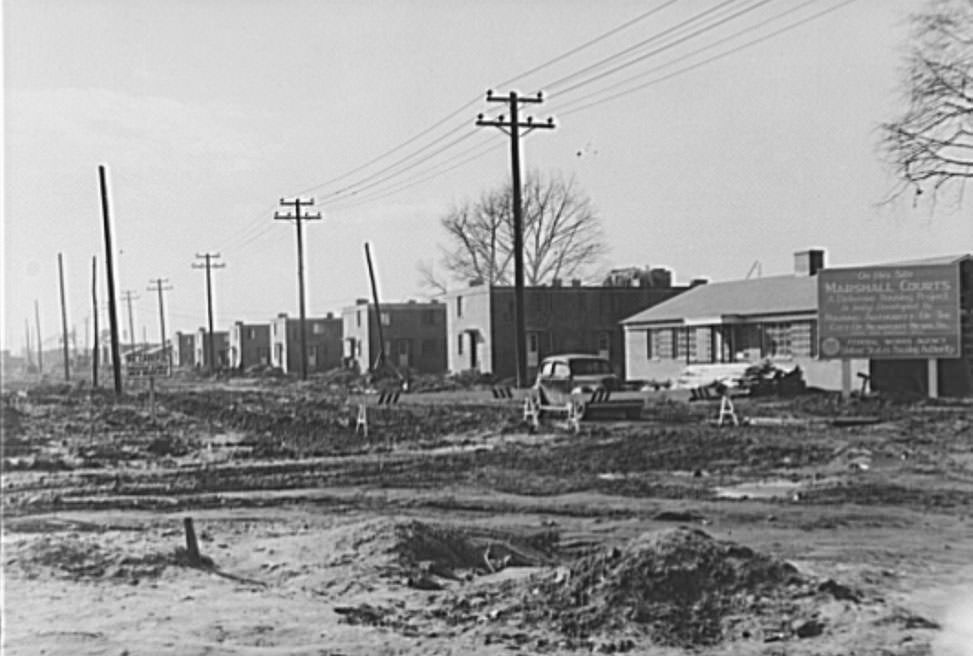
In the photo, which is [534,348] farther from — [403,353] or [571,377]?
[571,377]

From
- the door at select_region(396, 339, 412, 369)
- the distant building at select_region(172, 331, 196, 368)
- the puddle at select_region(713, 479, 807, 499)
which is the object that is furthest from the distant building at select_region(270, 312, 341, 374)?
the puddle at select_region(713, 479, 807, 499)

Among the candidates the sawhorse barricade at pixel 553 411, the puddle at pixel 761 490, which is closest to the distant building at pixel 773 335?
the sawhorse barricade at pixel 553 411

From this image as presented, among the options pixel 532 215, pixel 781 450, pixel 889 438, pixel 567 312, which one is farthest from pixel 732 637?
pixel 567 312

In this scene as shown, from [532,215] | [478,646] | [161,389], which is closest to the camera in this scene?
[478,646]

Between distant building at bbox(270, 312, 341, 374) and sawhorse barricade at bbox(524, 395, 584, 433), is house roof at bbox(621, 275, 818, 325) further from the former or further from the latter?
distant building at bbox(270, 312, 341, 374)

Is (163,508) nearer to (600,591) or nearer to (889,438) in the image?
(600,591)

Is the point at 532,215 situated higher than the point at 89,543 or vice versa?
the point at 532,215

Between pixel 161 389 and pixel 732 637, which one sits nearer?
pixel 732 637
